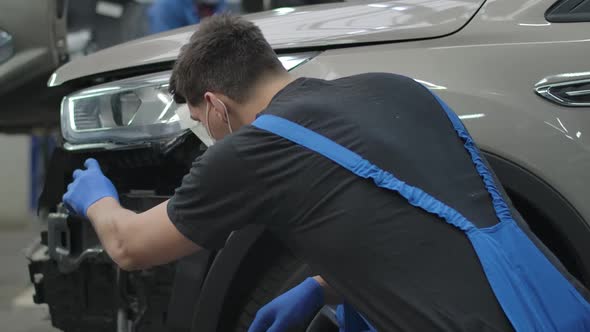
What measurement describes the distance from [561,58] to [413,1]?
0.46 metres

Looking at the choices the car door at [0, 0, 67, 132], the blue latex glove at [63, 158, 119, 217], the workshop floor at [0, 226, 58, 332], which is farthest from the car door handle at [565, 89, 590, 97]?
the car door at [0, 0, 67, 132]

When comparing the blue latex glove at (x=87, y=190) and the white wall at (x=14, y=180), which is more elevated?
the blue latex glove at (x=87, y=190)

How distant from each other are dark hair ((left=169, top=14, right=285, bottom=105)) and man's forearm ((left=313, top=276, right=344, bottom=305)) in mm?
431

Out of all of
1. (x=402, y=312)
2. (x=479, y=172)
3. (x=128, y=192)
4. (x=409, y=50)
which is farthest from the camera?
(x=128, y=192)

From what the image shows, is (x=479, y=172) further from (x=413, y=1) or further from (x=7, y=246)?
(x=7, y=246)

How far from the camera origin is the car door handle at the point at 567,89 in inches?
73.0

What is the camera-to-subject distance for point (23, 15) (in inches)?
176

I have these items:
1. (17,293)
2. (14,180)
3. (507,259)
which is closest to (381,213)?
(507,259)

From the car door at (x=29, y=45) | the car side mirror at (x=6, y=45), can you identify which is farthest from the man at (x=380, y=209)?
the car side mirror at (x=6, y=45)

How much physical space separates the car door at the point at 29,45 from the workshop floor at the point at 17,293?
2.69ft

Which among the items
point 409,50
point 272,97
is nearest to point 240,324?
point 272,97

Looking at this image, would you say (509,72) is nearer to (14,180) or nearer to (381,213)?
(381,213)

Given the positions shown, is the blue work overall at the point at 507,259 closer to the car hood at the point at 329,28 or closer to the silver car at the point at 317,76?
the silver car at the point at 317,76

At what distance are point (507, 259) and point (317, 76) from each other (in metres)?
0.67
